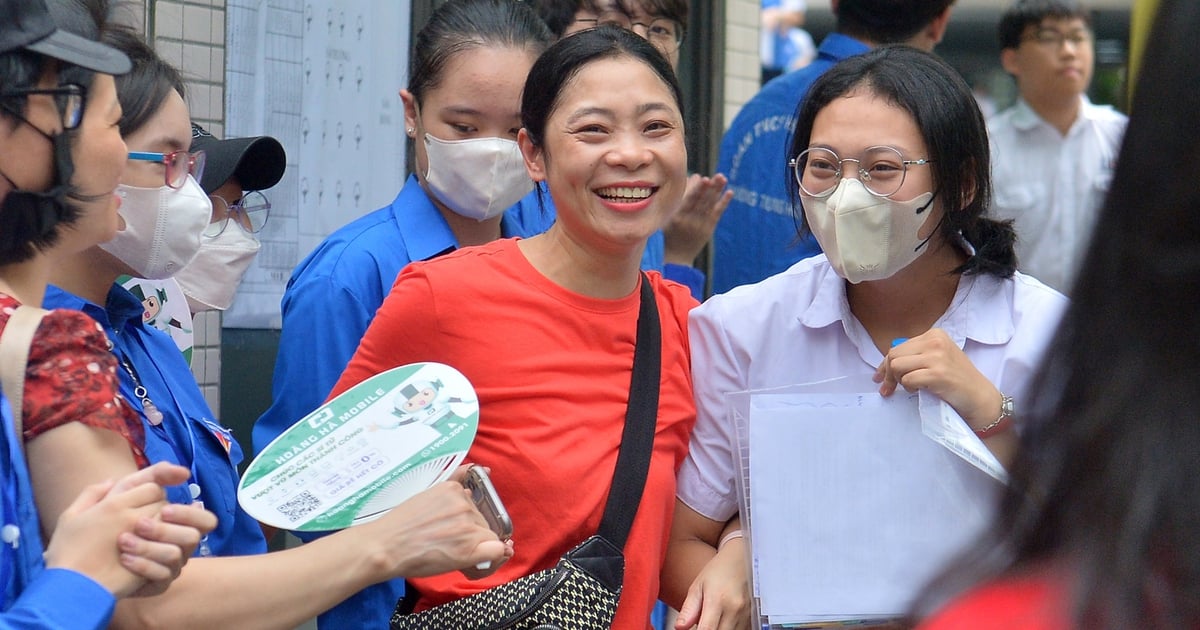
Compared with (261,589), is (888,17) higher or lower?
higher

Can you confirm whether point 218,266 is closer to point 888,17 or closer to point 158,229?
point 158,229

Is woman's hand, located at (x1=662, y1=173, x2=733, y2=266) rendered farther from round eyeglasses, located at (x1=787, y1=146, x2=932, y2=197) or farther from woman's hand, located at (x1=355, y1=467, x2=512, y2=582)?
woman's hand, located at (x1=355, y1=467, x2=512, y2=582)

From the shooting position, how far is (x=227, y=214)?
10.8 ft

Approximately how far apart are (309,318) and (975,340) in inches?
55.3

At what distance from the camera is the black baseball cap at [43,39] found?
5.87 ft

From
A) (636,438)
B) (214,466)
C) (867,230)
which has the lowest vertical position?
(214,466)

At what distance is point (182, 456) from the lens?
2438 millimetres

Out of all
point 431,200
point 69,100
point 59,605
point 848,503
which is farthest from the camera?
point 431,200

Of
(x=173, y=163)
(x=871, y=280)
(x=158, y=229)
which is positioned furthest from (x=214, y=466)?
(x=871, y=280)

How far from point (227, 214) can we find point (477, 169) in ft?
1.98

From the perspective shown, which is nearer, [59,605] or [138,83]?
[59,605]

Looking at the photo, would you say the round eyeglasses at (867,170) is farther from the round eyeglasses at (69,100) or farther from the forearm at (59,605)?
the forearm at (59,605)

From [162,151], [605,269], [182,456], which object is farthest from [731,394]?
[162,151]

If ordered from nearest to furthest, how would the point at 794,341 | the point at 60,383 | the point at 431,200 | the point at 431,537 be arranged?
the point at 60,383, the point at 431,537, the point at 794,341, the point at 431,200
